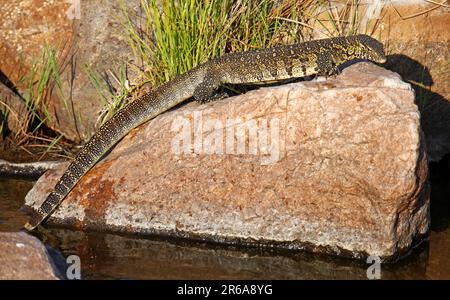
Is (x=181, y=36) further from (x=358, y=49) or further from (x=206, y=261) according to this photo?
(x=206, y=261)

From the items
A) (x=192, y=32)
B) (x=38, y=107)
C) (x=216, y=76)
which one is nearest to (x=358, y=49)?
(x=216, y=76)

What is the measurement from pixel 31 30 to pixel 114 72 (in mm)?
1624

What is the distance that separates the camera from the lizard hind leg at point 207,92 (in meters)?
8.35

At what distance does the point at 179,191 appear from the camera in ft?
24.8

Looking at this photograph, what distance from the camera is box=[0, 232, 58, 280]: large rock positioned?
6.00m

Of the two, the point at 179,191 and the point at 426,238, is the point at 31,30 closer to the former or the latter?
the point at 179,191

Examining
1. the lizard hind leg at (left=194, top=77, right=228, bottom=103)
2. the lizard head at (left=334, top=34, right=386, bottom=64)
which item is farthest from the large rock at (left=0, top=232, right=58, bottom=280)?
the lizard head at (left=334, top=34, right=386, bottom=64)

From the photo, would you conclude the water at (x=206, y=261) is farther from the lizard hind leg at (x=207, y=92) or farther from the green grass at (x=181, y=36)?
the green grass at (x=181, y=36)

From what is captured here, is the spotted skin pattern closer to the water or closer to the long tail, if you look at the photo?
the long tail

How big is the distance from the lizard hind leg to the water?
5.89ft

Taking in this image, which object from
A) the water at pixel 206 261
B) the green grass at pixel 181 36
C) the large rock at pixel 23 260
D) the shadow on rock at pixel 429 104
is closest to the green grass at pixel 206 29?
the green grass at pixel 181 36

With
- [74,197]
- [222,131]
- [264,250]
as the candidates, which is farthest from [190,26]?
[264,250]

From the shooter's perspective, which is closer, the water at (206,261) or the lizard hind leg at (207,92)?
the water at (206,261)

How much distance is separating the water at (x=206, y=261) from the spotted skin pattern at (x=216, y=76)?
0.72 meters
